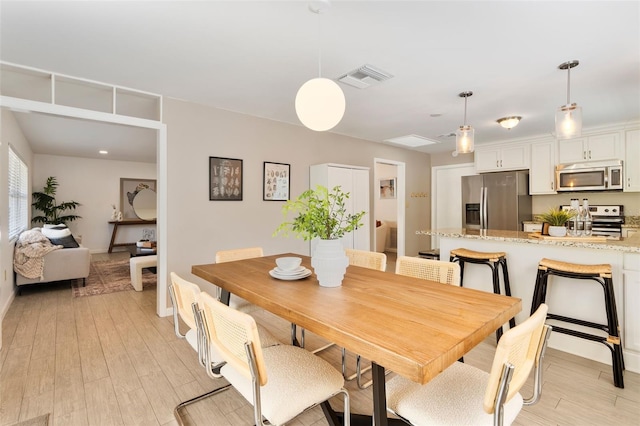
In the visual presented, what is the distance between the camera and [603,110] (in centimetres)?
362

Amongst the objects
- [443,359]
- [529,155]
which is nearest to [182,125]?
[443,359]

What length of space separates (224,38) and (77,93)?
1886mm

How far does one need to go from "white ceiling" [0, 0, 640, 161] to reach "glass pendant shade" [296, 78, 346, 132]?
0.47m

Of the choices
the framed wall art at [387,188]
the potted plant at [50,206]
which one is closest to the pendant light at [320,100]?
the framed wall art at [387,188]

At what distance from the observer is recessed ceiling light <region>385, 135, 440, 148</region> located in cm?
489

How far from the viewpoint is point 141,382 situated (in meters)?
2.07

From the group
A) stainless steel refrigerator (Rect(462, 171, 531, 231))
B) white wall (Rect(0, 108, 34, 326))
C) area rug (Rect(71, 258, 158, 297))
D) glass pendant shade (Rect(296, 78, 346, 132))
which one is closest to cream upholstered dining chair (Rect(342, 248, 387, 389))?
glass pendant shade (Rect(296, 78, 346, 132))

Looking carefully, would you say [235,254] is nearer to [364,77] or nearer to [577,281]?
[364,77]

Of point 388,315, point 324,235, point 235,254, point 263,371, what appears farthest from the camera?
point 235,254

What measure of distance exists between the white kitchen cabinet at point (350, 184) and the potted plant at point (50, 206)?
6057mm

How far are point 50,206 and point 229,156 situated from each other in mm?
5611

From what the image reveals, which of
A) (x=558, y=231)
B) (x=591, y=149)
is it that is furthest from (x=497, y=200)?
(x=558, y=231)

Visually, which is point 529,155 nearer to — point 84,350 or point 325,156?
point 325,156

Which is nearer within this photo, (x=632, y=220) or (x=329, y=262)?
(x=329, y=262)
